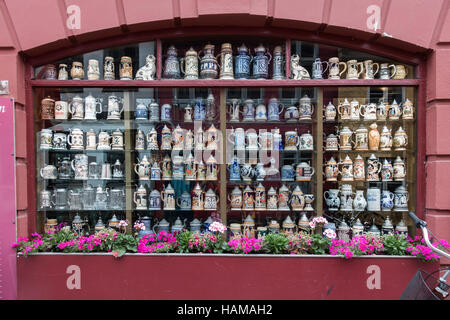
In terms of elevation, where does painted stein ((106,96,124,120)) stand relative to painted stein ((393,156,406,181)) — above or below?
above

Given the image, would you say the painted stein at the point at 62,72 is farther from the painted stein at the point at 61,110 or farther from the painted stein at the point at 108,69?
the painted stein at the point at 108,69

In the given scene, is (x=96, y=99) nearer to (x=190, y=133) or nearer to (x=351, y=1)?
(x=190, y=133)

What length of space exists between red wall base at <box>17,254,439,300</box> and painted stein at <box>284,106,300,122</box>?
1584 millimetres

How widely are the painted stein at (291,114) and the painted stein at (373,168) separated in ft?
3.23

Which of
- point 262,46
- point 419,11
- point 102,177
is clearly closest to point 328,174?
point 262,46

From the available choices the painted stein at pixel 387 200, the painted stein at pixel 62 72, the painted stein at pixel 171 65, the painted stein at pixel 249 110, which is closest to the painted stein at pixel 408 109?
the painted stein at pixel 387 200

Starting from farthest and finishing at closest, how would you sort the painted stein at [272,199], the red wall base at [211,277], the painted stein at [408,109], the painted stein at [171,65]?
1. the painted stein at [272,199]
2. the painted stein at [171,65]
3. the painted stein at [408,109]
4. the red wall base at [211,277]

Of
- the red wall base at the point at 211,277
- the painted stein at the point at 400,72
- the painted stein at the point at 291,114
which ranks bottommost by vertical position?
the red wall base at the point at 211,277

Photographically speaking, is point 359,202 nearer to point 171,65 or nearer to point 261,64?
point 261,64

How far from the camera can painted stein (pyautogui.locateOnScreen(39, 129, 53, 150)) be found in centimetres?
345

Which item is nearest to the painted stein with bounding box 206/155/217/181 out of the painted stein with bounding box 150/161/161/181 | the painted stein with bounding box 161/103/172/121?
the painted stein with bounding box 150/161/161/181

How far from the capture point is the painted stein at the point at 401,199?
3385 millimetres

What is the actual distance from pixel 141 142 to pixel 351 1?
2761mm

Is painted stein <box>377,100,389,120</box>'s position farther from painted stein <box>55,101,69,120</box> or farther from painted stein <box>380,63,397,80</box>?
painted stein <box>55,101,69,120</box>
